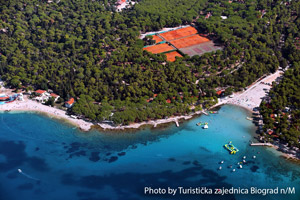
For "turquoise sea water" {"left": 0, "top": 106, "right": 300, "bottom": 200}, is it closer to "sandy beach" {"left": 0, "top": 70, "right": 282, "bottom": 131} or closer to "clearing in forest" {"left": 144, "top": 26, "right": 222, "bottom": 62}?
"sandy beach" {"left": 0, "top": 70, "right": 282, "bottom": 131}

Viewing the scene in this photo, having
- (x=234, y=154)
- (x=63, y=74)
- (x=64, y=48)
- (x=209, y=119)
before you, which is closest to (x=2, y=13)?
(x=64, y=48)

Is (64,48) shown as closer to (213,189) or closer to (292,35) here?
(213,189)

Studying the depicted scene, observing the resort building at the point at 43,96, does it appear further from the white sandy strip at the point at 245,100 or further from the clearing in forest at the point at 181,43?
the clearing in forest at the point at 181,43

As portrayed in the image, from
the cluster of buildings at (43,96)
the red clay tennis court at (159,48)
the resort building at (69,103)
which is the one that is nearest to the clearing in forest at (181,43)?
the red clay tennis court at (159,48)

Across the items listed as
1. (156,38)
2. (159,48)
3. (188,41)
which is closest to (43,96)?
(159,48)

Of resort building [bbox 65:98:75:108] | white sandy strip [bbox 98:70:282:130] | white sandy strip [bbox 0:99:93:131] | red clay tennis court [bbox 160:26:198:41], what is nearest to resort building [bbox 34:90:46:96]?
white sandy strip [bbox 0:99:93:131]
